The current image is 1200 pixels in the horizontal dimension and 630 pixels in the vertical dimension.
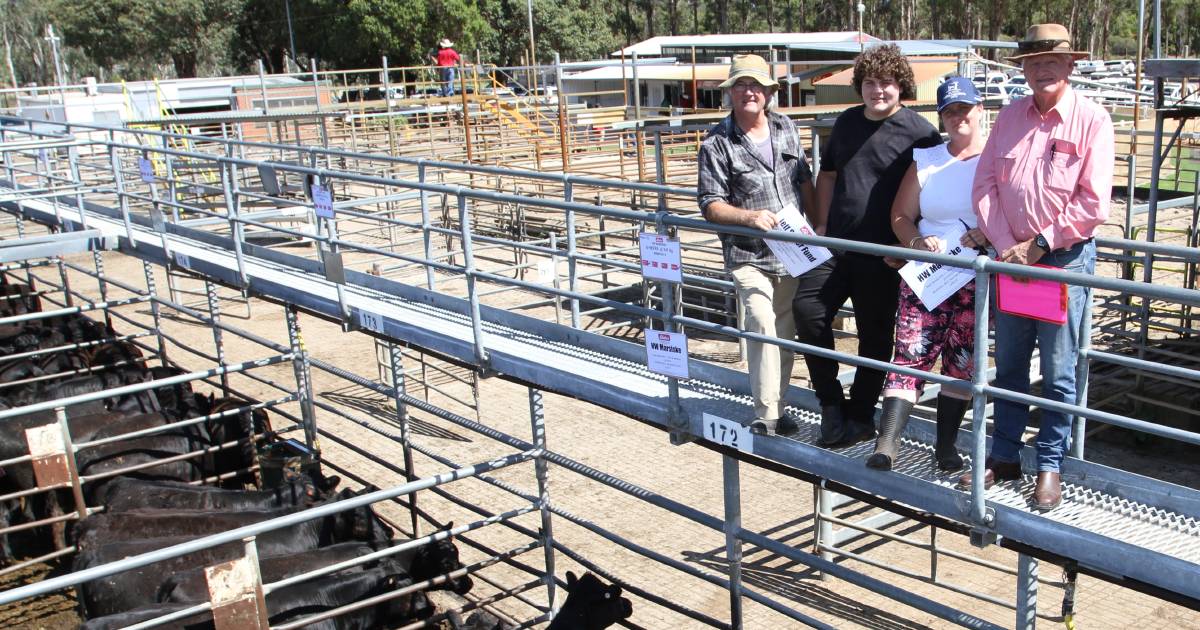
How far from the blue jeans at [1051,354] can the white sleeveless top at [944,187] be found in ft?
1.40

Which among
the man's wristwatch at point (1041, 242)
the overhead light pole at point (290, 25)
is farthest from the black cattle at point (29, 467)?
the overhead light pole at point (290, 25)

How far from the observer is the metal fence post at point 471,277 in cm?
576

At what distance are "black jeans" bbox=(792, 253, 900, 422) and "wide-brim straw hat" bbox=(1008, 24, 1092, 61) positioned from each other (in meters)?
1.07

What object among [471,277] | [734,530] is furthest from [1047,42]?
[471,277]

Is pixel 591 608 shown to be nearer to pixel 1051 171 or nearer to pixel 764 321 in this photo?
pixel 764 321

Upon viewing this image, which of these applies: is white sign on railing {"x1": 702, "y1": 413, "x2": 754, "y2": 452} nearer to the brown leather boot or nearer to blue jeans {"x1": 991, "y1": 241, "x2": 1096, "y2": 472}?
blue jeans {"x1": 991, "y1": 241, "x2": 1096, "y2": 472}

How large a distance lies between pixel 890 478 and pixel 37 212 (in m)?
11.9

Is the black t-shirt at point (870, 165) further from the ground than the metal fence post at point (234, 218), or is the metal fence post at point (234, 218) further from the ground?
the black t-shirt at point (870, 165)

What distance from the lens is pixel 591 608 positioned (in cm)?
536

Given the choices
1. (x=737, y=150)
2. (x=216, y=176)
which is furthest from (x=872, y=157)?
(x=216, y=176)

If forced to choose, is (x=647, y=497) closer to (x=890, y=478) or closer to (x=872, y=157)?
(x=890, y=478)

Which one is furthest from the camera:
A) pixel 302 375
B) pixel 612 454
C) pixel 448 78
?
pixel 448 78

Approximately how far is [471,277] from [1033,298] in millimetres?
3089

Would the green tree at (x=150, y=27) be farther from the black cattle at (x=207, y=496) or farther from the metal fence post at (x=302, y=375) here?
the black cattle at (x=207, y=496)
